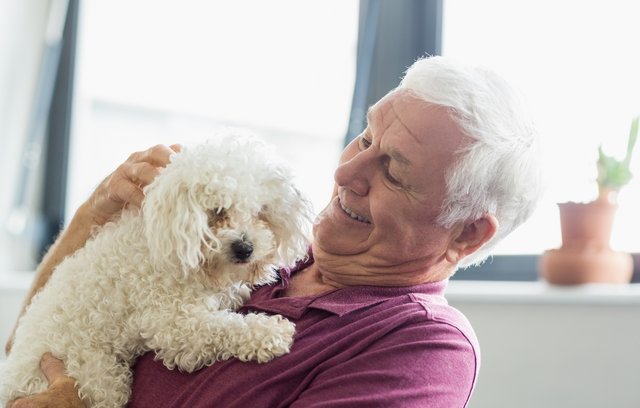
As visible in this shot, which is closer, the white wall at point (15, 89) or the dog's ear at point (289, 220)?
the dog's ear at point (289, 220)

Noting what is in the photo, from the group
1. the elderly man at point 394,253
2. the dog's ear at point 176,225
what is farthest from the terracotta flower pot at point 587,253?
the dog's ear at point 176,225

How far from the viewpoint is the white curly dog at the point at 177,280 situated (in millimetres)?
1333

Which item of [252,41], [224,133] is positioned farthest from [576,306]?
[252,41]

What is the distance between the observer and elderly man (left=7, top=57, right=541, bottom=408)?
126cm

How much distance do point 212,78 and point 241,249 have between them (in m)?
2.16

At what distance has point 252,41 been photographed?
3.27 m

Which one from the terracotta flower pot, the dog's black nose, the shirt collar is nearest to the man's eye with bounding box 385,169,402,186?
the shirt collar

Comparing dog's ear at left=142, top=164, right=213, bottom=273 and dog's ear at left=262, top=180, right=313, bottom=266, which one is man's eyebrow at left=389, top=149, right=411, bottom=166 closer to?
dog's ear at left=262, top=180, right=313, bottom=266

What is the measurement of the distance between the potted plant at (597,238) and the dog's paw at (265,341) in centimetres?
106

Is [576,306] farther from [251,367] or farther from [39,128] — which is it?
[39,128]

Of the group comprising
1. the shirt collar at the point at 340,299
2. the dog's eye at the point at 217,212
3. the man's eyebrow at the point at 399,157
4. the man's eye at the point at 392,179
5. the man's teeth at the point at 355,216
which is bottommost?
the shirt collar at the point at 340,299

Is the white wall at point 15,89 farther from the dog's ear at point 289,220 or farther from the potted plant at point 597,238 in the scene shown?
the potted plant at point 597,238

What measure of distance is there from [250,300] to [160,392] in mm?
273

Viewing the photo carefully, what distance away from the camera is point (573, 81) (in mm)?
2391
